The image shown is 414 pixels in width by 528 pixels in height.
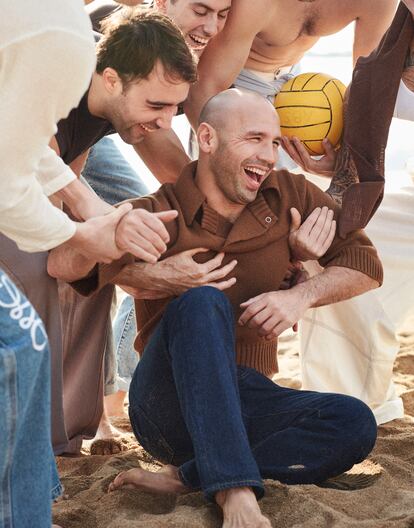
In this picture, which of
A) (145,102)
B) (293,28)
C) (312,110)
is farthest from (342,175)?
(293,28)

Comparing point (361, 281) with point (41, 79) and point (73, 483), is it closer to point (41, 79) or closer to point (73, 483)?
point (73, 483)

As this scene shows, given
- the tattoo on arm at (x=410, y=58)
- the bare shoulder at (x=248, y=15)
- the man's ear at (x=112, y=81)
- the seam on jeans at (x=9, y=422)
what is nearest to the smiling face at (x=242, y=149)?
the man's ear at (x=112, y=81)

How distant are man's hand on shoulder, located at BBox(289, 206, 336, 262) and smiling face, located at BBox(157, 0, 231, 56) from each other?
113cm

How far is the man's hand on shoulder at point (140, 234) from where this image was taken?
3.24 m

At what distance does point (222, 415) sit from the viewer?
3.09 metres

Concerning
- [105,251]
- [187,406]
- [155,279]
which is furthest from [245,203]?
[187,406]

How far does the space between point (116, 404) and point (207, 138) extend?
165 cm

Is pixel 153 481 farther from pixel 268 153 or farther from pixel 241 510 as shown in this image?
pixel 268 153

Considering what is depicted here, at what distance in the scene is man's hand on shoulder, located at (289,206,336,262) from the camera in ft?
12.3

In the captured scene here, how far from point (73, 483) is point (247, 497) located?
2.98ft

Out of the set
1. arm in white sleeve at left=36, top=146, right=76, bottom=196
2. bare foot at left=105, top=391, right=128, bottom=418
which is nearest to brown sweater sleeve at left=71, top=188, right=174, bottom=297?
arm in white sleeve at left=36, top=146, right=76, bottom=196

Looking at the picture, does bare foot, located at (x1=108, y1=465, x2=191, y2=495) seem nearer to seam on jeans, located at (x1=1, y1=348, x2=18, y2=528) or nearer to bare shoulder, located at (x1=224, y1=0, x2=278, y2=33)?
seam on jeans, located at (x1=1, y1=348, x2=18, y2=528)

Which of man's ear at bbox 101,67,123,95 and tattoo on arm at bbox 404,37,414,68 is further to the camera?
tattoo on arm at bbox 404,37,414,68

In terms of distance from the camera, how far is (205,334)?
3205mm
